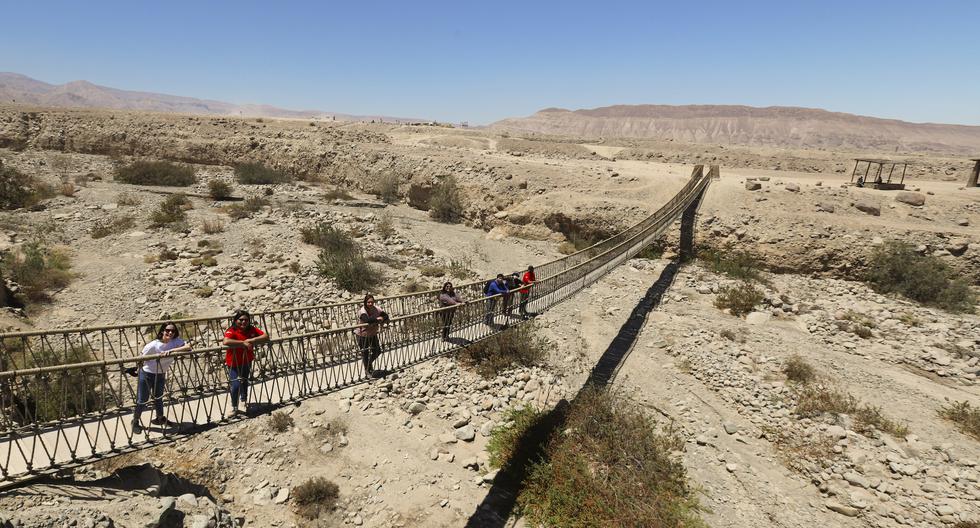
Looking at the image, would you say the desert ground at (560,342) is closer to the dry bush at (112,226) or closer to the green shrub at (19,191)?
the dry bush at (112,226)

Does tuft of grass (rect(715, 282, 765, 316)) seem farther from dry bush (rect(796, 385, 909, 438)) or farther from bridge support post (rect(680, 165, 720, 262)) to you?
dry bush (rect(796, 385, 909, 438))

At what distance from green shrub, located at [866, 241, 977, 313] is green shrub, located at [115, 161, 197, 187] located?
3713 cm

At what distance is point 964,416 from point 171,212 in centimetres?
2862

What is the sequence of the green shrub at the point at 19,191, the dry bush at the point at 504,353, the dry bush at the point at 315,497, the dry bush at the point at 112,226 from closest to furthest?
the dry bush at the point at 315,497 < the dry bush at the point at 504,353 < the dry bush at the point at 112,226 < the green shrub at the point at 19,191

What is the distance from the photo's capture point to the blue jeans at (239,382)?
667 centimetres

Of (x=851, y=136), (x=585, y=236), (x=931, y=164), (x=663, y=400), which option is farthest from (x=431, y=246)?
(x=851, y=136)

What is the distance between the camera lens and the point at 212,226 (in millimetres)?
20344

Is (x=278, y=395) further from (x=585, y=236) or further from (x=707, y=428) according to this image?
(x=585, y=236)

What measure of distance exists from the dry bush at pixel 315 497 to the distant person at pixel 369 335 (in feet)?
7.51

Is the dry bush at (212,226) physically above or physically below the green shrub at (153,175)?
below

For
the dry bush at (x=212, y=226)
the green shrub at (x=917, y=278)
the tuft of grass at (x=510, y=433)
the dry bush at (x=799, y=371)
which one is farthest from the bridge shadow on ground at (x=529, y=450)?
the dry bush at (x=212, y=226)

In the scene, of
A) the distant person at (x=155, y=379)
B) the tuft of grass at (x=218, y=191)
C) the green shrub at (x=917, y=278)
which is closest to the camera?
the distant person at (x=155, y=379)

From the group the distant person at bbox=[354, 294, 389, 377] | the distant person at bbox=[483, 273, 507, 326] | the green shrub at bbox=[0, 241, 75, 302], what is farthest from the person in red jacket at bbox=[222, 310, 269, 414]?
the green shrub at bbox=[0, 241, 75, 302]

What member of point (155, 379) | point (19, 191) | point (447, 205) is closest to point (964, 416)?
point (155, 379)
